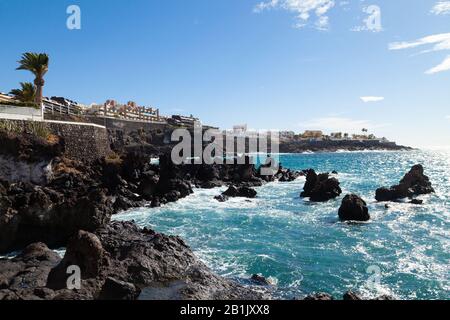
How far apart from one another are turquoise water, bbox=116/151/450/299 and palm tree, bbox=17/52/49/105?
802 inches

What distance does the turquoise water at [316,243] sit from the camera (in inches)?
668

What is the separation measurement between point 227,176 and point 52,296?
1669 inches

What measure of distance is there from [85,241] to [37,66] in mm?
34182

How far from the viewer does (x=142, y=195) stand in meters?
36.1

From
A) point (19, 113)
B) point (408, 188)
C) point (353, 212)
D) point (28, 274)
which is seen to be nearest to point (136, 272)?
point (28, 274)

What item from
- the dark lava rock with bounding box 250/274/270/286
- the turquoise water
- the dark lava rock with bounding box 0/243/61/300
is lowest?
the turquoise water

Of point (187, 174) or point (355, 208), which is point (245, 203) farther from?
point (187, 174)

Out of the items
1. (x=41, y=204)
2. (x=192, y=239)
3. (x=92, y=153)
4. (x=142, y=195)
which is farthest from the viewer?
(x=92, y=153)

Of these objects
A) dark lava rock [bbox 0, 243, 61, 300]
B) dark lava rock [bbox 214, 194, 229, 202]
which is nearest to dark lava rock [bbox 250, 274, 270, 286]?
dark lava rock [bbox 0, 243, 61, 300]

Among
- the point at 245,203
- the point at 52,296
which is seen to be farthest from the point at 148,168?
the point at 52,296

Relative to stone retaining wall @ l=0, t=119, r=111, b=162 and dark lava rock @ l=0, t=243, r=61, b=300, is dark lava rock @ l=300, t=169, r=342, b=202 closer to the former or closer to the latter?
stone retaining wall @ l=0, t=119, r=111, b=162

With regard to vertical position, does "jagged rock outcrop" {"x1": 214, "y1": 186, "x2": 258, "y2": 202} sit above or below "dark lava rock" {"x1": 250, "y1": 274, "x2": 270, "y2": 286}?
above

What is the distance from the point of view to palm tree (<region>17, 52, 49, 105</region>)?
40844mm
